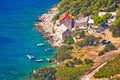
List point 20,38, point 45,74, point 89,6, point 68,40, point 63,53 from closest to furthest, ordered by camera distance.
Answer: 1. point 45,74
2. point 63,53
3. point 68,40
4. point 20,38
5. point 89,6

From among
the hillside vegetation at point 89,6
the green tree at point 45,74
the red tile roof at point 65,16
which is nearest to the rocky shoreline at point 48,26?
the red tile roof at point 65,16

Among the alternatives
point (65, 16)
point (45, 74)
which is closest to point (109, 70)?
point (45, 74)

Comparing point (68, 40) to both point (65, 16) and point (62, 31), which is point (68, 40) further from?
point (65, 16)

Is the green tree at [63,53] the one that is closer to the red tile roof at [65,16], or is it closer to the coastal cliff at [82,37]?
the coastal cliff at [82,37]

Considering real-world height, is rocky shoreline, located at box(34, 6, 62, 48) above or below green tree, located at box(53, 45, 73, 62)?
above

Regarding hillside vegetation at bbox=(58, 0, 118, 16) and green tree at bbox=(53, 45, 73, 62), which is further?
hillside vegetation at bbox=(58, 0, 118, 16)

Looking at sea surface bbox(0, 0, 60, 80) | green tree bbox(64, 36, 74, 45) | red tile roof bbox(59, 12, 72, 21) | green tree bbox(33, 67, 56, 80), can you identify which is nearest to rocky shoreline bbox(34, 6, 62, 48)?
sea surface bbox(0, 0, 60, 80)

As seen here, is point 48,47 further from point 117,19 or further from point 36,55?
point 117,19

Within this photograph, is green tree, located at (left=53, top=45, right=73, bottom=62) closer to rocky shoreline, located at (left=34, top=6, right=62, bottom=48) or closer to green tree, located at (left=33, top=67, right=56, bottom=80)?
rocky shoreline, located at (left=34, top=6, right=62, bottom=48)
